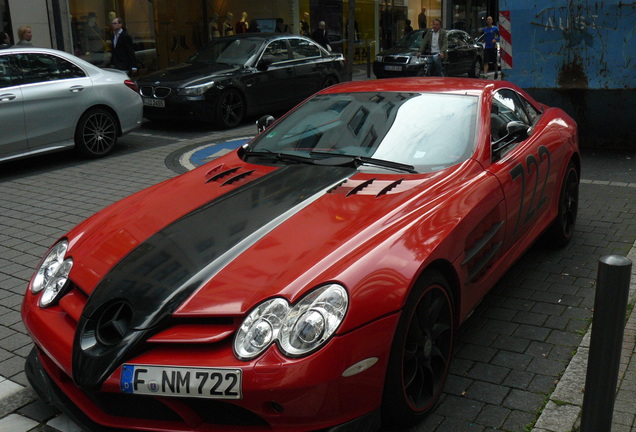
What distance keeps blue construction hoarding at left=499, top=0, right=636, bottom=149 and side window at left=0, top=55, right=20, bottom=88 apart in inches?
257

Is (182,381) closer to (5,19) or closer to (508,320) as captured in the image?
(508,320)

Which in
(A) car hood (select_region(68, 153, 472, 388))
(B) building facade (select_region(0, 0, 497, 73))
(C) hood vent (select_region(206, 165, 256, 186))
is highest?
(B) building facade (select_region(0, 0, 497, 73))

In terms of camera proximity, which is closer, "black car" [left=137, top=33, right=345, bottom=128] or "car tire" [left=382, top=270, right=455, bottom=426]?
"car tire" [left=382, top=270, right=455, bottom=426]

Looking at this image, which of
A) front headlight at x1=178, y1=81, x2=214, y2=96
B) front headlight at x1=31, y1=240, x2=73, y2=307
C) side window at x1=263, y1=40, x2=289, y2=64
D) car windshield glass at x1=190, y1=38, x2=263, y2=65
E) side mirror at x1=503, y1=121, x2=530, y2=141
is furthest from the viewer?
side window at x1=263, y1=40, x2=289, y2=64

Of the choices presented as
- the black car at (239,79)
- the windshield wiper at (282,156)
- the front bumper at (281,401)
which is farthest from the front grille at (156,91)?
the front bumper at (281,401)

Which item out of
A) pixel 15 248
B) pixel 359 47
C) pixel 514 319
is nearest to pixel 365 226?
pixel 514 319

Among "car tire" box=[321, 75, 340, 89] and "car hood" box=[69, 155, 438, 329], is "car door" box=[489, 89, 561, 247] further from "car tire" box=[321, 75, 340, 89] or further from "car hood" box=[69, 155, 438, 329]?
"car tire" box=[321, 75, 340, 89]

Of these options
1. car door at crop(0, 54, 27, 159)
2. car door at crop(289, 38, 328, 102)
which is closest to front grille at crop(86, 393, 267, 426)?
car door at crop(0, 54, 27, 159)

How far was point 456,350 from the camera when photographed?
4.29m

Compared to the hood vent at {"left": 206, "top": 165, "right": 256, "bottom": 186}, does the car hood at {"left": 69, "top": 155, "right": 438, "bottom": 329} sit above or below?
below

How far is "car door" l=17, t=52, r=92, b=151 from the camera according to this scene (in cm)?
929

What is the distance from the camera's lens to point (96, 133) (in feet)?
33.2

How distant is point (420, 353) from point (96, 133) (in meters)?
7.74

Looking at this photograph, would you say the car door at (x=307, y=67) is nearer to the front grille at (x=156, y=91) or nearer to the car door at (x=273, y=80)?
the car door at (x=273, y=80)
